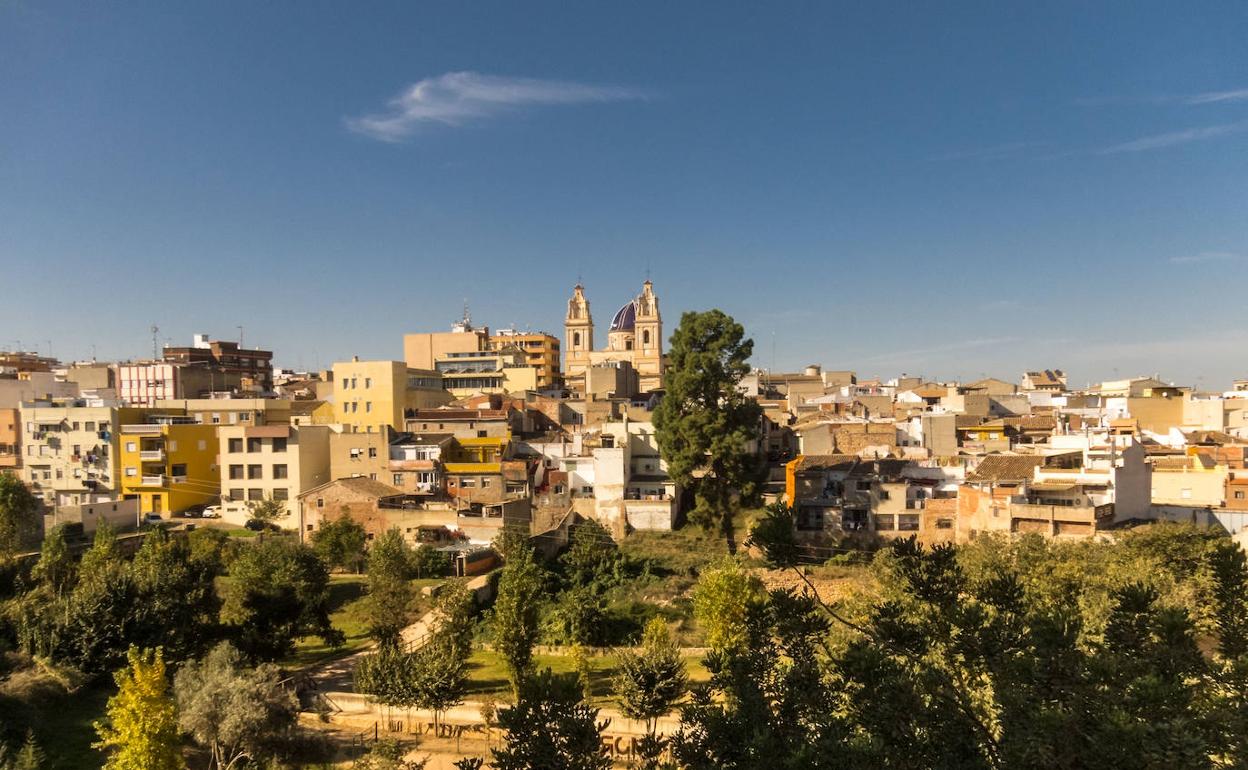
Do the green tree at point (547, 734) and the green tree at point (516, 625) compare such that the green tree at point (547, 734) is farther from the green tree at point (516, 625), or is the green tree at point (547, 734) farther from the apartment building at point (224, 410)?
the apartment building at point (224, 410)

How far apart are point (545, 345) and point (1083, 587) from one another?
57.7 m

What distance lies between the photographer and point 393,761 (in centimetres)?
1458

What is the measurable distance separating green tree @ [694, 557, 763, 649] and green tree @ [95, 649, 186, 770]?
Result: 12.2m

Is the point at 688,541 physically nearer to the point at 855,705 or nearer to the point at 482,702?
the point at 482,702

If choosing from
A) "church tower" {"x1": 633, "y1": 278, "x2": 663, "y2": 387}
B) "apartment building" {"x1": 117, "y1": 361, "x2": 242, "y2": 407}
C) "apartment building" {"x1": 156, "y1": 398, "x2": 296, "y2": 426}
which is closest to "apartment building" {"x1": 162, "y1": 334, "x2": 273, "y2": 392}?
"apartment building" {"x1": 117, "y1": 361, "x2": 242, "y2": 407}

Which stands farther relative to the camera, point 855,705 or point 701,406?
point 701,406

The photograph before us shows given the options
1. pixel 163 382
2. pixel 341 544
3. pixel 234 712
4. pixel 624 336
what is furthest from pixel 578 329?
pixel 234 712

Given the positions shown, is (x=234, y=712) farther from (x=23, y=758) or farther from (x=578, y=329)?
(x=578, y=329)

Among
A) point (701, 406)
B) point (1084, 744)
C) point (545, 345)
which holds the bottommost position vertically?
point (1084, 744)

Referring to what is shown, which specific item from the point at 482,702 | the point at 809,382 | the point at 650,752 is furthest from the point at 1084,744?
the point at 809,382

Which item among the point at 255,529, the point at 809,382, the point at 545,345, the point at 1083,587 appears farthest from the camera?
the point at 545,345

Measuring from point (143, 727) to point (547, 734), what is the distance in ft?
30.1

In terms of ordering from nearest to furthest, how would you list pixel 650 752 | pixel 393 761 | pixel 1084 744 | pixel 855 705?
1. pixel 1084 744
2. pixel 855 705
3. pixel 650 752
4. pixel 393 761

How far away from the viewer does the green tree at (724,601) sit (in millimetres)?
20531
